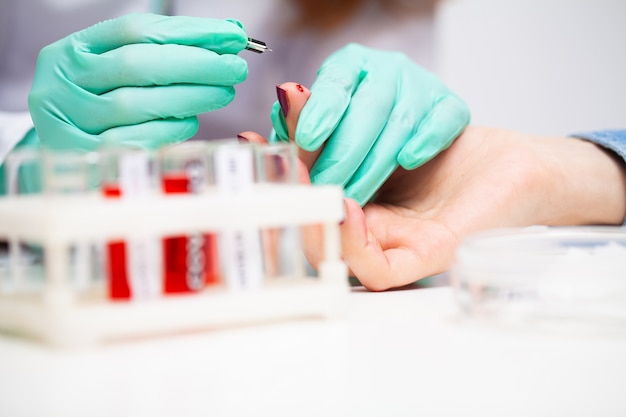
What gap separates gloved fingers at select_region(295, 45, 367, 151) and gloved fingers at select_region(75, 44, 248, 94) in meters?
0.16

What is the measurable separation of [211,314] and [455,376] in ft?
0.69

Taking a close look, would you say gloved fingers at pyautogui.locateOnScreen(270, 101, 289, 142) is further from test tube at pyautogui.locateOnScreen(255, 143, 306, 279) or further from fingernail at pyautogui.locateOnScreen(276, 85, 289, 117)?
test tube at pyautogui.locateOnScreen(255, 143, 306, 279)

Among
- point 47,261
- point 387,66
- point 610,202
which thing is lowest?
point 610,202

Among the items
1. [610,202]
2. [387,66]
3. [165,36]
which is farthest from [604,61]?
[165,36]

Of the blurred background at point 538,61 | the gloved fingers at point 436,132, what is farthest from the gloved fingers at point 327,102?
the blurred background at point 538,61

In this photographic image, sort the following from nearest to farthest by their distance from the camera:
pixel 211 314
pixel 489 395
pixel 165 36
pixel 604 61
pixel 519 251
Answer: pixel 489 395, pixel 211 314, pixel 519 251, pixel 165 36, pixel 604 61

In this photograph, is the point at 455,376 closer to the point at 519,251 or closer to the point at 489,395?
the point at 489,395

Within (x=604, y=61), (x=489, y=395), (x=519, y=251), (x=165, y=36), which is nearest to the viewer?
(x=489, y=395)

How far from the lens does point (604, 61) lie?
2.08 metres

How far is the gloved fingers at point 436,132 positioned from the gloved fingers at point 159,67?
316mm

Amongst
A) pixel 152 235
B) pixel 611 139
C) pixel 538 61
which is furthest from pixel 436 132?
pixel 538 61

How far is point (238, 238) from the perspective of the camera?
578mm

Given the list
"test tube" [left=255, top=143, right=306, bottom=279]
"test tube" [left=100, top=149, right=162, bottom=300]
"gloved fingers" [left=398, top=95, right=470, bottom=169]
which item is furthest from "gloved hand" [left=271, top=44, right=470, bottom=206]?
"test tube" [left=100, top=149, right=162, bottom=300]

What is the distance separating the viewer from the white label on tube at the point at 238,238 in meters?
0.58
